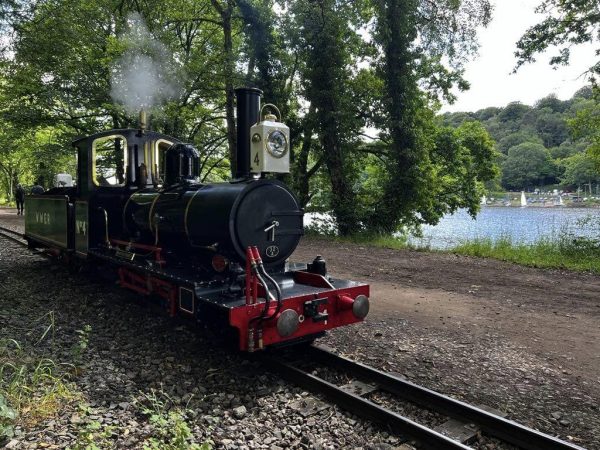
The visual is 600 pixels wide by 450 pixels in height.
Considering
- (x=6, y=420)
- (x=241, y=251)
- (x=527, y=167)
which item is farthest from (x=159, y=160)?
(x=527, y=167)

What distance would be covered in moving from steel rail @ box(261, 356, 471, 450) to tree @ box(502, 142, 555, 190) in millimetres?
53331

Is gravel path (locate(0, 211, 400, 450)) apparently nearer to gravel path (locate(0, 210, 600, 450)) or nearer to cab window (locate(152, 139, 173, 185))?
gravel path (locate(0, 210, 600, 450))

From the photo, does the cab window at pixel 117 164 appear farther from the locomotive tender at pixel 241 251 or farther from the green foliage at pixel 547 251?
the green foliage at pixel 547 251

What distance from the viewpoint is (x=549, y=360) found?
4.50 metres

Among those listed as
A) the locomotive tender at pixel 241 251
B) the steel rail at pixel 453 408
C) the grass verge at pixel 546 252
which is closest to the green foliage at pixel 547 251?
the grass verge at pixel 546 252

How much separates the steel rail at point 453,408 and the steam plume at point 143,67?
36.3 ft

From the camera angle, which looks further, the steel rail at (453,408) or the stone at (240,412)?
the stone at (240,412)

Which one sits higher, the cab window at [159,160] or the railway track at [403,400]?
the cab window at [159,160]

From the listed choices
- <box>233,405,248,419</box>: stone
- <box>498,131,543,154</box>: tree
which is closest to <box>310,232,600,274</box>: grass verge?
<box>233,405,248,419</box>: stone

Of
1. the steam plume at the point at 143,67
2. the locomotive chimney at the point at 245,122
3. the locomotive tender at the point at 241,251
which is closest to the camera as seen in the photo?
the locomotive tender at the point at 241,251

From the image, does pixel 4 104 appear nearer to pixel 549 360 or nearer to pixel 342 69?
pixel 342 69

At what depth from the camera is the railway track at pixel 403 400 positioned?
A: 2943mm

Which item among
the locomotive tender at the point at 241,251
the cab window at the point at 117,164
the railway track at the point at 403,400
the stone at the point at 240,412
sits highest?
the cab window at the point at 117,164

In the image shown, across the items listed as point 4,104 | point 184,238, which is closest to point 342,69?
point 184,238
